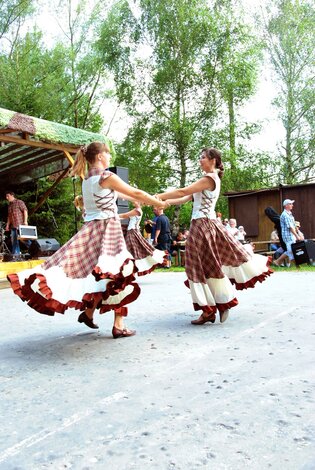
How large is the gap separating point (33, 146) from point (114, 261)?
10172 millimetres

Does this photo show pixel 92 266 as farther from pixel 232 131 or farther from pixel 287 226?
pixel 232 131

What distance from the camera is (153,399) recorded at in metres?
2.86

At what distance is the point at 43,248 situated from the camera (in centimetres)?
1727

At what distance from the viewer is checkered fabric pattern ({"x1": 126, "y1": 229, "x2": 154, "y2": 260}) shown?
8898 millimetres

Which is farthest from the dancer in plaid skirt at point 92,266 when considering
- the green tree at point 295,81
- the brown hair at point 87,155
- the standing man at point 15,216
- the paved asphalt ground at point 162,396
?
the green tree at point 295,81

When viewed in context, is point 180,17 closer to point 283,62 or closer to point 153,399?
point 283,62

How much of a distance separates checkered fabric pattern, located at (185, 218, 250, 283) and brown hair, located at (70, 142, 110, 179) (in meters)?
1.38

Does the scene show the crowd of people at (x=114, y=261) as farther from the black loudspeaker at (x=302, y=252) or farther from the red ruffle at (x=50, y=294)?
the black loudspeaker at (x=302, y=252)

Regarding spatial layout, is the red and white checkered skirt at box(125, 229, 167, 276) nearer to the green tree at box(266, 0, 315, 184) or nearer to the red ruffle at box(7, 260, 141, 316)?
the red ruffle at box(7, 260, 141, 316)

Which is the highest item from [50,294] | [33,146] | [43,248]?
[33,146]

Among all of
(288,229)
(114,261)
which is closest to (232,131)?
(288,229)

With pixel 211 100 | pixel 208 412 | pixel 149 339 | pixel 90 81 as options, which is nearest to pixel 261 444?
pixel 208 412

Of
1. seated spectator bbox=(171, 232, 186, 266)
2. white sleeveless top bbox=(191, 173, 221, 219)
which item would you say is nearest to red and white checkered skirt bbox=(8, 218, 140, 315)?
white sleeveless top bbox=(191, 173, 221, 219)

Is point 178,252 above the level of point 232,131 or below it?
below
